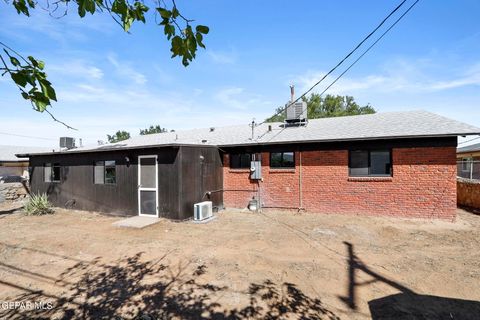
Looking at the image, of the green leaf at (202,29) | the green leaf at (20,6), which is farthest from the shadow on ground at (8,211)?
the green leaf at (202,29)

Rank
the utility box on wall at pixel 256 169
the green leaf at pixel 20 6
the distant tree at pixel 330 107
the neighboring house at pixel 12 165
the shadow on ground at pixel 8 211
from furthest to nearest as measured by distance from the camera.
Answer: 1. the distant tree at pixel 330 107
2. the neighboring house at pixel 12 165
3. the shadow on ground at pixel 8 211
4. the utility box on wall at pixel 256 169
5. the green leaf at pixel 20 6

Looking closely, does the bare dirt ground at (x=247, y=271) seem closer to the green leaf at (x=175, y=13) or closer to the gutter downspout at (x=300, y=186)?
the gutter downspout at (x=300, y=186)

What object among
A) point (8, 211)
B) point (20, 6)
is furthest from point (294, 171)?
point (8, 211)

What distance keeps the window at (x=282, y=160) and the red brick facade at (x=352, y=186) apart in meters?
0.25

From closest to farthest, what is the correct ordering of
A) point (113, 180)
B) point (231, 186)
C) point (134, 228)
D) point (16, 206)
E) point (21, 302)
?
1. point (21, 302)
2. point (134, 228)
3. point (113, 180)
4. point (231, 186)
5. point (16, 206)

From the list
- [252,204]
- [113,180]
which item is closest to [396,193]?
[252,204]

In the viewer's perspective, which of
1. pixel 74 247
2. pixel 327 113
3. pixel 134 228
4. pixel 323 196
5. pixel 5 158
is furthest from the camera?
pixel 327 113

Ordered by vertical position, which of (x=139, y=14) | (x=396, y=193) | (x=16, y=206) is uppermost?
(x=139, y=14)

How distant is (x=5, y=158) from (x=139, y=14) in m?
34.4

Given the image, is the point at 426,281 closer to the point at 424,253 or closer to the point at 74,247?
the point at 424,253

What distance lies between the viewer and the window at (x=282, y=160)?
1291cm

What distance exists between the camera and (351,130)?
40.6ft

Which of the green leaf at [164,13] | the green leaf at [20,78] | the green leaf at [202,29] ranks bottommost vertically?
the green leaf at [20,78]

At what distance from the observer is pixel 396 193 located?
36.1 feet
